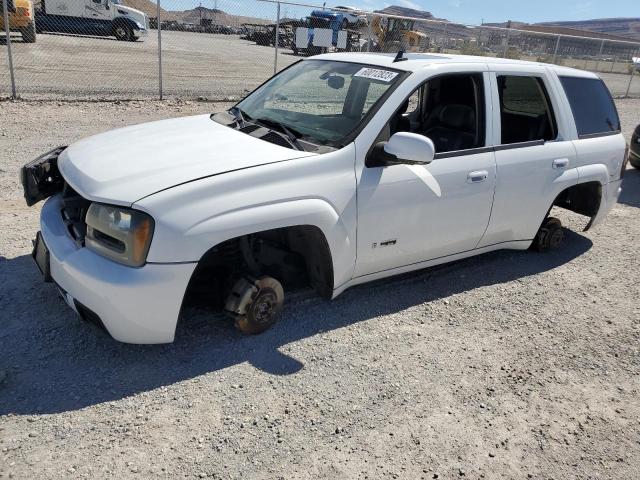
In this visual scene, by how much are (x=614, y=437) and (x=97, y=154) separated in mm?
3396

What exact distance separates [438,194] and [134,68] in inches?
578

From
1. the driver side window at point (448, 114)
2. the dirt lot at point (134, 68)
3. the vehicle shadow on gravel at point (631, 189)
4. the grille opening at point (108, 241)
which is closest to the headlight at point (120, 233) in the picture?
the grille opening at point (108, 241)

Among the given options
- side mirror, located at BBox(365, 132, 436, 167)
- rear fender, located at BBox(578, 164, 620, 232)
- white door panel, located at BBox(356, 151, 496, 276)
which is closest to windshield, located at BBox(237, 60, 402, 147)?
side mirror, located at BBox(365, 132, 436, 167)

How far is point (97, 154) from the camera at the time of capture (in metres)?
3.41

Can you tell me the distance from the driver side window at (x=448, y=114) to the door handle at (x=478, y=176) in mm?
212

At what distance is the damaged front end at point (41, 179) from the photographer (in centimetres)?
357

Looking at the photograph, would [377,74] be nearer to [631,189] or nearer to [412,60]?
[412,60]

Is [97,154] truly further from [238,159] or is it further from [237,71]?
[237,71]

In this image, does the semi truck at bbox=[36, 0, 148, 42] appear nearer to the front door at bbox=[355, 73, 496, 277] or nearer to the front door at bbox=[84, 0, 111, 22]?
the front door at bbox=[84, 0, 111, 22]

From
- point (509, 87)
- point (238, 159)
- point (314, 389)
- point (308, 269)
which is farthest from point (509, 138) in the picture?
point (314, 389)

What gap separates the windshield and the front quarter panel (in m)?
0.31

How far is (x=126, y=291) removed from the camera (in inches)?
111

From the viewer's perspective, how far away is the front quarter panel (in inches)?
111

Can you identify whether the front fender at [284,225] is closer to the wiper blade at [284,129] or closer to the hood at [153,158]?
the hood at [153,158]
